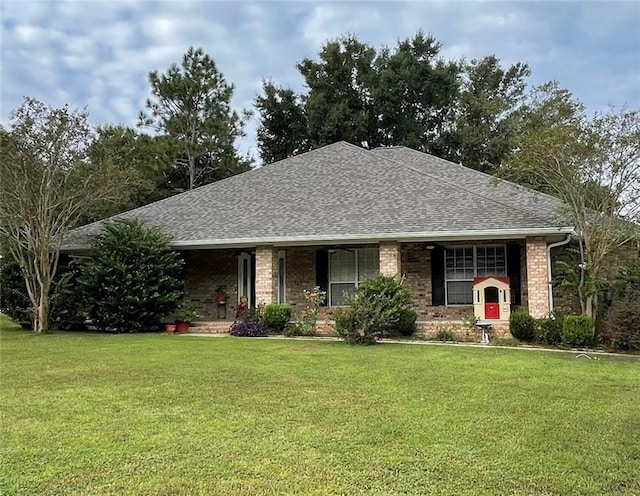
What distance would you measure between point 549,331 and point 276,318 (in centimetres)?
635

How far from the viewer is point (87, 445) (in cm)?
466

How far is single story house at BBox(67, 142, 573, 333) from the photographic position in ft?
46.0

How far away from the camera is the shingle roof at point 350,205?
46.7 ft

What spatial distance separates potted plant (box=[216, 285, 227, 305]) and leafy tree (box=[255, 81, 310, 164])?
16.7 m

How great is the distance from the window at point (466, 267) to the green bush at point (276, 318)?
4.36 metres

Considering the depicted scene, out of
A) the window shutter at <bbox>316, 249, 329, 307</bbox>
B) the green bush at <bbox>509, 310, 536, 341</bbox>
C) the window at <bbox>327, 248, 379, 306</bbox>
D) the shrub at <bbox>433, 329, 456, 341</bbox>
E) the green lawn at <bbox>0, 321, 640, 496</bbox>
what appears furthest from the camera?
the window shutter at <bbox>316, 249, 329, 307</bbox>

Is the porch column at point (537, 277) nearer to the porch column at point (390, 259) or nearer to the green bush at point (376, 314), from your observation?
the green bush at point (376, 314)

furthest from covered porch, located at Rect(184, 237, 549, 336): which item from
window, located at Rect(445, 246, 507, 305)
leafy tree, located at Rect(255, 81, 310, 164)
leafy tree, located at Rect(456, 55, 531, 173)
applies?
leafy tree, located at Rect(255, 81, 310, 164)

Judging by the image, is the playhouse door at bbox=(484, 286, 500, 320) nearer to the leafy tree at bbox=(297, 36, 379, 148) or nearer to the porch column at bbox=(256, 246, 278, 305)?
the porch column at bbox=(256, 246, 278, 305)

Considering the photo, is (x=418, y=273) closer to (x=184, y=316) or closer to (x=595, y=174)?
(x=595, y=174)

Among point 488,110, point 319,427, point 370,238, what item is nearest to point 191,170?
point 488,110

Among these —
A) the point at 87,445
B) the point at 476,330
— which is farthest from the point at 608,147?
the point at 87,445

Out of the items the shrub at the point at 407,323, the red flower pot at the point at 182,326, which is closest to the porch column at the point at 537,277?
the shrub at the point at 407,323

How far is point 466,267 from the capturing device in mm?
15508
